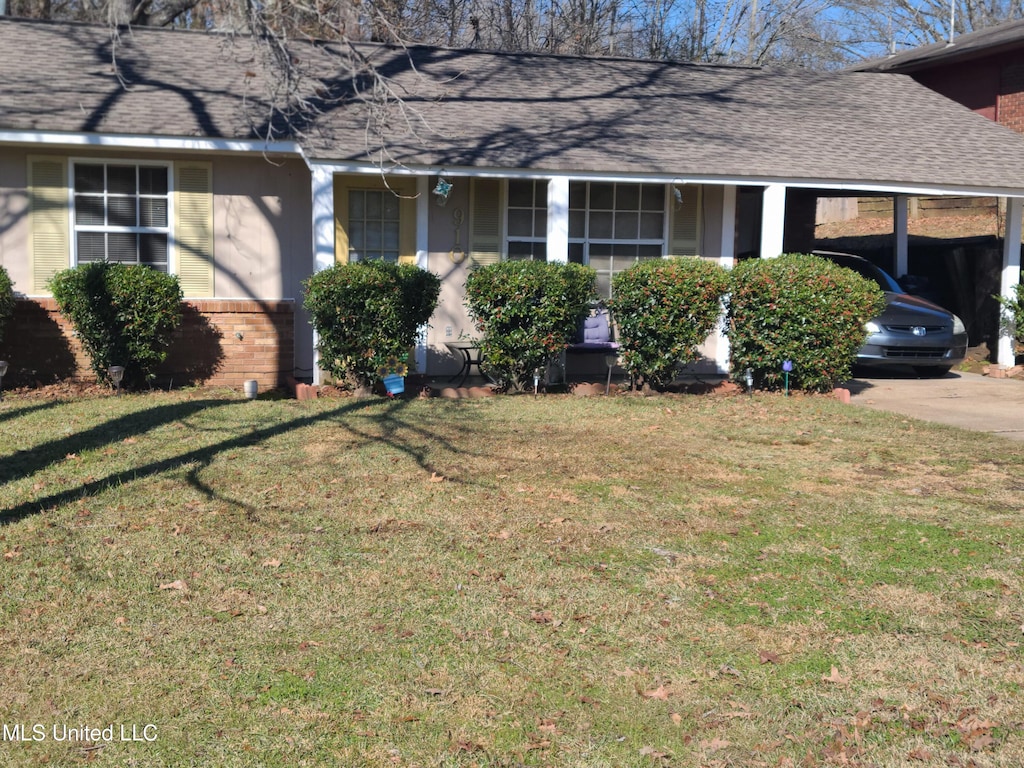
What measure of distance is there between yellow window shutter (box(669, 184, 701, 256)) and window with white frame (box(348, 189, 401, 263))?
138 inches

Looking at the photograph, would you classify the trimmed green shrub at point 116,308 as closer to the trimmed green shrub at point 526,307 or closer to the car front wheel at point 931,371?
the trimmed green shrub at point 526,307

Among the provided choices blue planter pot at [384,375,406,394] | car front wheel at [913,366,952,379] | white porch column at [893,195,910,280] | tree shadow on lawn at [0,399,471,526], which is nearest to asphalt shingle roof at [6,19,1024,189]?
white porch column at [893,195,910,280]

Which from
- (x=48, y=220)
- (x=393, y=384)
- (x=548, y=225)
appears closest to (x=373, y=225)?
(x=548, y=225)

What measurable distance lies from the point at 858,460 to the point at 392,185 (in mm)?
6676

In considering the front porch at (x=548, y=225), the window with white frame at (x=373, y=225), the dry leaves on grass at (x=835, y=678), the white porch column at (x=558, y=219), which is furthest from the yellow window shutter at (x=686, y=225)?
the dry leaves on grass at (x=835, y=678)

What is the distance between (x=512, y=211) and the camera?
13008 mm

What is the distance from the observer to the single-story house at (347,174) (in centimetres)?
1135

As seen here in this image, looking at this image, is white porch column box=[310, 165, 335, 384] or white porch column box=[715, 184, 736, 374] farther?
white porch column box=[715, 184, 736, 374]

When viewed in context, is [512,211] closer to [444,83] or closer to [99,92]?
[444,83]

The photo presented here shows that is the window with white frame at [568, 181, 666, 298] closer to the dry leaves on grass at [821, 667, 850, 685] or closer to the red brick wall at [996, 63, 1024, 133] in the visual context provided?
the dry leaves on grass at [821, 667, 850, 685]

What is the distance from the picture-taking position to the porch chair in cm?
1159

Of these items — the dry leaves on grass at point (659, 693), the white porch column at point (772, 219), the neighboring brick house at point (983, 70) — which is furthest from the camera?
the neighboring brick house at point (983, 70)

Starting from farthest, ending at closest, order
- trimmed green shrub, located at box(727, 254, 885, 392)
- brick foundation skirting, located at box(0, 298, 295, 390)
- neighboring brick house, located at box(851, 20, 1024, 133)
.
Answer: neighboring brick house, located at box(851, 20, 1024, 133) → brick foundation skirting, located at box(0, 298, 295, 390) → trimmed green shrub, located at box(727, 254, 885, 392)

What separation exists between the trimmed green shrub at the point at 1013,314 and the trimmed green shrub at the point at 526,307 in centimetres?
615
